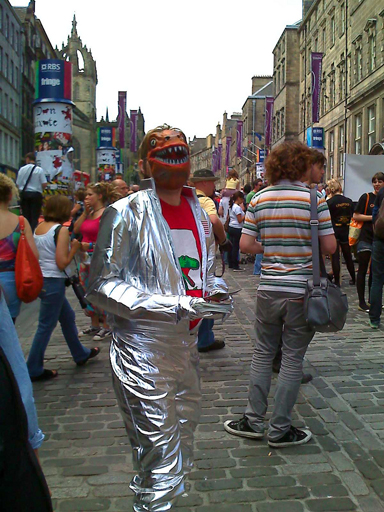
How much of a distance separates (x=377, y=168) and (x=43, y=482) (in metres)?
11.4

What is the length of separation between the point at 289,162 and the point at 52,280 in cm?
259

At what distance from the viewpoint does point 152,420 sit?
2.22m

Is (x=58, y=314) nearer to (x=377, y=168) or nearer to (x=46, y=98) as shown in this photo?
(x=377, y=168)

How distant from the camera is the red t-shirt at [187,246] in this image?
252cm

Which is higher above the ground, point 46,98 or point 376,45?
point 376,45

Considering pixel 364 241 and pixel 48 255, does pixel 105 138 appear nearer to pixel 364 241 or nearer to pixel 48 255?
pixel 364 241

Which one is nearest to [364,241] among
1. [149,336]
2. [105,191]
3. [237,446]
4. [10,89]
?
[105,191]

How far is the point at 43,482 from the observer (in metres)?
1.71

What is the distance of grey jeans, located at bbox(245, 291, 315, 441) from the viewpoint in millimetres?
3541

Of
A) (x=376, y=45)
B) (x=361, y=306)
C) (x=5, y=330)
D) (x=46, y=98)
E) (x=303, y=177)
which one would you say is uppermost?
(x=376, y=45)

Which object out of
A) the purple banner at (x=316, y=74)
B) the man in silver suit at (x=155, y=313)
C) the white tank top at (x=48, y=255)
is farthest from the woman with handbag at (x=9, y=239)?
the purple banner at (x=316, y=74)

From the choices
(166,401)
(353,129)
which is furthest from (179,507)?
(353,129)

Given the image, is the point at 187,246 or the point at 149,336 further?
the point at 187,246

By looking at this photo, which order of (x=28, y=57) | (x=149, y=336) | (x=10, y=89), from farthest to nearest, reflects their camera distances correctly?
1. (x=28, y=57)
2. (x=10, y=89)
3. (x=149, y=336)
